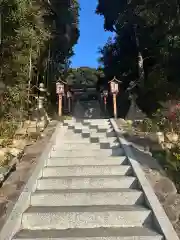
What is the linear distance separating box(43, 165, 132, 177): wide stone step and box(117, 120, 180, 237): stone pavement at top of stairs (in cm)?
31

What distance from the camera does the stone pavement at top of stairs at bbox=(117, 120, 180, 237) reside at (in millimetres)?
3412

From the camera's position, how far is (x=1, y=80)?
25.1ft

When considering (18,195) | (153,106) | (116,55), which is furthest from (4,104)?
(116,55)

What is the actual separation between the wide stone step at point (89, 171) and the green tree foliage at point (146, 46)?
645 centimetres

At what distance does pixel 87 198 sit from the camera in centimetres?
389

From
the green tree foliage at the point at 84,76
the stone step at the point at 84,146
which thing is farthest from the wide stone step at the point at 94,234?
the green tree foliage at the point at 84,76

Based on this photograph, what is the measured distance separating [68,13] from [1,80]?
9.25 m

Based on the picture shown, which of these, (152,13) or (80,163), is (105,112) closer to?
(152,13)

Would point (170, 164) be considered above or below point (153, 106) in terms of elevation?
below

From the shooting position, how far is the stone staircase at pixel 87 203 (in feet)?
10.7

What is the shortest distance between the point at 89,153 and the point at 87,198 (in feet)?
5.19

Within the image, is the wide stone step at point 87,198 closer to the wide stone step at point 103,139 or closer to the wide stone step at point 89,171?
the wide stone step at point 89,171

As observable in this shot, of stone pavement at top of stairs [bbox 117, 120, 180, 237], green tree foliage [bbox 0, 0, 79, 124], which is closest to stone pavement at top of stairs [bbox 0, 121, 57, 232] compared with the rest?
stone pavement at top of stairs [bbox 117, 120, 180, 237]

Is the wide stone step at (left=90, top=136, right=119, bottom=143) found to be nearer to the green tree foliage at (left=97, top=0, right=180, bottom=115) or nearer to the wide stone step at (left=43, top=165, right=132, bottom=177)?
the wide stone step at (left=43, top=165, right=132, bottom=177)
